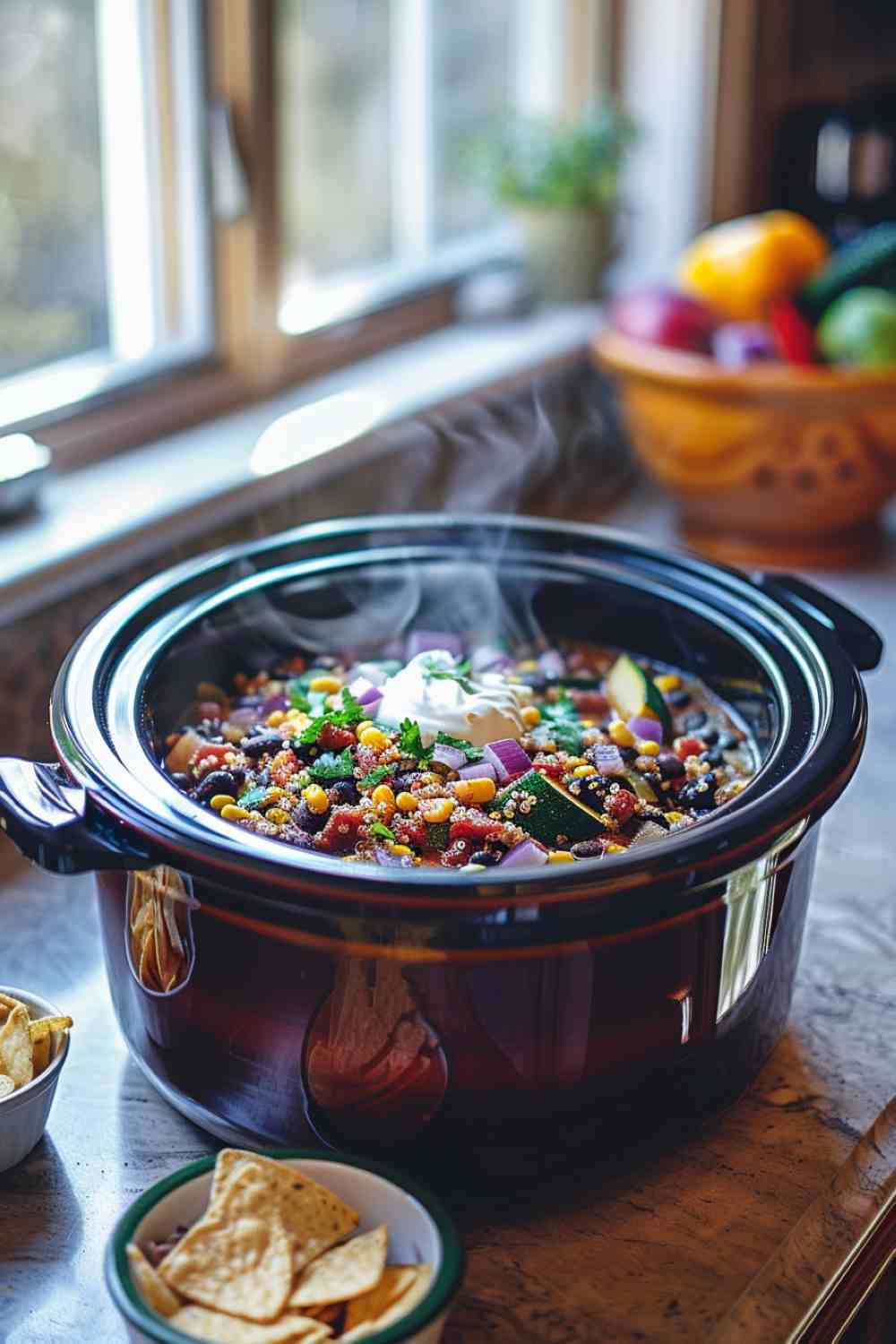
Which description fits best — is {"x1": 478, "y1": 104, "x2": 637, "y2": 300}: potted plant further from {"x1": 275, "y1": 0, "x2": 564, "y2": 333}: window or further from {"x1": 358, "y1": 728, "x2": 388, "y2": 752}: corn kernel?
{"x1": 358, "y1": 728, "x2": 388, "y2": 752}: corn kernel

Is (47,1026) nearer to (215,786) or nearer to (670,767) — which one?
(215,786)

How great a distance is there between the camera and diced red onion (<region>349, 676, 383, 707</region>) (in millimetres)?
1135

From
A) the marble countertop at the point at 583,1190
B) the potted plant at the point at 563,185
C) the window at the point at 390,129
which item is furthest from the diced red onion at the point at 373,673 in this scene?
the potted plant at the point at 563,185

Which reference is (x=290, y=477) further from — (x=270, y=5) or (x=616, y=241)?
(x=616, y=241)

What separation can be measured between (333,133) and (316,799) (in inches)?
54.0

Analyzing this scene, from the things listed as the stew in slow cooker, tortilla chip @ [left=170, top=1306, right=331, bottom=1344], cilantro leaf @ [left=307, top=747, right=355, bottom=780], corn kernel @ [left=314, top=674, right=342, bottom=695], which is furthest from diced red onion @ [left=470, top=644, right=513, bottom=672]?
tortilla chip @ [left=170, top=1306, right=331, bottom=1344]

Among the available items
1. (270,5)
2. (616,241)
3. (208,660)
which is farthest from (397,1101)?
(616,241)

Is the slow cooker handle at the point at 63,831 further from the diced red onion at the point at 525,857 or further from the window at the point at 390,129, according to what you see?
the window at the point at 390,129

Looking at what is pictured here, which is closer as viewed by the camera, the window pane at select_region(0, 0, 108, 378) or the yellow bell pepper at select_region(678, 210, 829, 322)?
the window pane at select_region(0, 0, 108, 378)

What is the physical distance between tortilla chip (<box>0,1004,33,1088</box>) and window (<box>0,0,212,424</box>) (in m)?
0.90

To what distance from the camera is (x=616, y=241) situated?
8.67 feet

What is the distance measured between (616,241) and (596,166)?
11.1 inches

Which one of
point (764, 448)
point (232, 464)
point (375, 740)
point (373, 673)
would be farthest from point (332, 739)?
point (764, 448)

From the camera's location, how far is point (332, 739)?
1.07 metres
